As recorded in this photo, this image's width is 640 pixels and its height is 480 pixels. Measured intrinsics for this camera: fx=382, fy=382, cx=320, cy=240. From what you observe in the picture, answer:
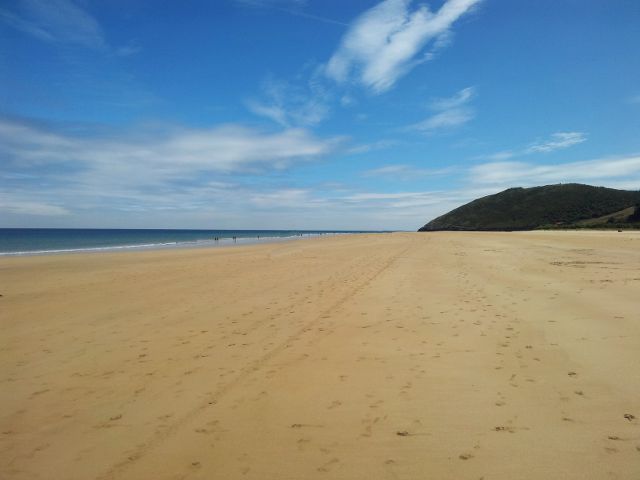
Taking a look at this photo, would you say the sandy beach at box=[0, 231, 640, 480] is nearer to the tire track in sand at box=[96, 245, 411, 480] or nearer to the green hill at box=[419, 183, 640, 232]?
the tire track in sand at box=[96, 245, 411, 480]

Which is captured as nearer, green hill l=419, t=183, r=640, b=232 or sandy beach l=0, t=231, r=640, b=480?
sandy beach l=0, t=231, r=640, b=480

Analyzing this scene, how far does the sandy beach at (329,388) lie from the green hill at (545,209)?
80209 millimetres

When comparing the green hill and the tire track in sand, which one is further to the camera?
the green hill

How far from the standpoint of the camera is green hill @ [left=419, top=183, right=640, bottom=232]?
305ft

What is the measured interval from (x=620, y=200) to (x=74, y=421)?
126 meters

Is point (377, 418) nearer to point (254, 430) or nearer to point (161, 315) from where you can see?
point (254, 430)

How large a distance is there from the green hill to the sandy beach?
80209 millimetres

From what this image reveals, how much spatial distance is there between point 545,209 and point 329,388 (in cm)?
12326

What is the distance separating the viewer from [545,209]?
360 feet

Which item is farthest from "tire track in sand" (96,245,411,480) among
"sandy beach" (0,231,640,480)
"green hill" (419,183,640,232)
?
"green hill" (419,183,640,232)

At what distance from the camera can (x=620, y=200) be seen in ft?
329

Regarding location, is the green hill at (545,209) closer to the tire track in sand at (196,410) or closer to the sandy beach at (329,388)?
the sandy beach at (329,388)

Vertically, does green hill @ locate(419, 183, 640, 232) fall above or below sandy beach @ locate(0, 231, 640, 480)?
above

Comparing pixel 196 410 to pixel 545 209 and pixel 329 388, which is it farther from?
pixel 545 209
